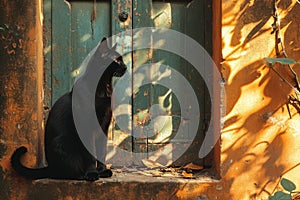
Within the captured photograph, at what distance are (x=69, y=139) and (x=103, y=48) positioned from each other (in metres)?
0.78

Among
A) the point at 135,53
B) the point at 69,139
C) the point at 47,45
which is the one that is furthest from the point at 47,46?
the point at 69,139

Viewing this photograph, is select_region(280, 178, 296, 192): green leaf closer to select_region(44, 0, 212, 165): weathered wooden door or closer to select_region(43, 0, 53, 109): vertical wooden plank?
select_region(44, 0, 212, 165): weathered wooden door

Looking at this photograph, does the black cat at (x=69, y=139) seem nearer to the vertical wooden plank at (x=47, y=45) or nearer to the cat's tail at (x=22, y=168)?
the cat's tail at (x=22, y=168)

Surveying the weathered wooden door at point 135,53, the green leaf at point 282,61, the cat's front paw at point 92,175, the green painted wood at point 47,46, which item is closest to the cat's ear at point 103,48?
the weathered wooden door at point 135,53

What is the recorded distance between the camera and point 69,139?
3.97m

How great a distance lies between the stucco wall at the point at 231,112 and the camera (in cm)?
399

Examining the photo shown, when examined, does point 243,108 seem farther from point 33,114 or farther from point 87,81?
point 33,114

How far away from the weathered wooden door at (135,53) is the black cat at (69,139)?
407mm

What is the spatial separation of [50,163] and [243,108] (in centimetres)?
162

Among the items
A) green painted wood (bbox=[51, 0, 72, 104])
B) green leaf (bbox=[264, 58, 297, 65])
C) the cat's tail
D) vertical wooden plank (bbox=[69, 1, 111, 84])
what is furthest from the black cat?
green leaf (bbox=[264, 58, 297, 65])

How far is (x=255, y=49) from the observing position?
4.06 m

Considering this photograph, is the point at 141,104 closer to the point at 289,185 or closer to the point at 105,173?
the point at 105,173

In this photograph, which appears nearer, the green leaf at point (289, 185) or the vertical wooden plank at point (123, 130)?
the green leaf at point (289, 185)

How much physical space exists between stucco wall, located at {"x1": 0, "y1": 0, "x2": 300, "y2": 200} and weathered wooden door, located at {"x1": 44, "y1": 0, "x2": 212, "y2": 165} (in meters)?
0.30
